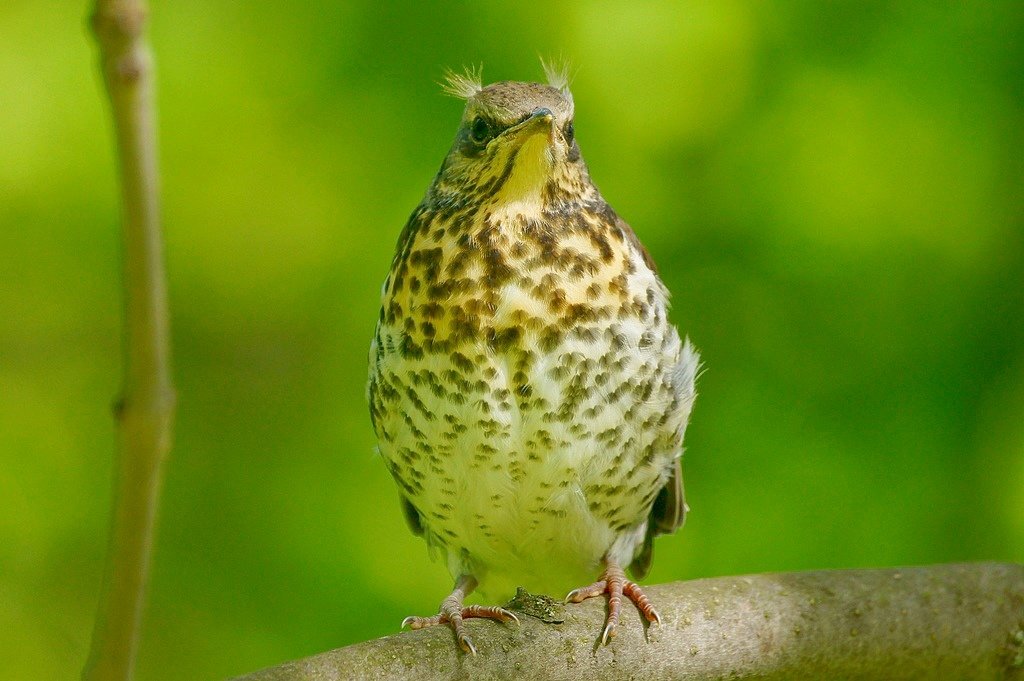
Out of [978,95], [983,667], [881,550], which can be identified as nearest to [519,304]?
[983,667]

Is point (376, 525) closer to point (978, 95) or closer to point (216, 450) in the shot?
point (216, 450)

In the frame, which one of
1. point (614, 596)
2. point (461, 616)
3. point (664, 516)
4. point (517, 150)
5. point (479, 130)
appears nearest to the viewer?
point (461, 616)

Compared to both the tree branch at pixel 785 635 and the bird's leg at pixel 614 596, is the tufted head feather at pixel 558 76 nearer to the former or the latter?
the bird's leg at pixel 614 596

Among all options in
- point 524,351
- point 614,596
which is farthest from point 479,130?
point 614,596

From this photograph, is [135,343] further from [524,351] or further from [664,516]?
[664,516]

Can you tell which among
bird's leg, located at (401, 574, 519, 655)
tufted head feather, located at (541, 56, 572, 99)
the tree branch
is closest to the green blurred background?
tufted head feather, located at (541, 56, 572, 99)

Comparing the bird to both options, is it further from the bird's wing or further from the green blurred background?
the green blurred background
